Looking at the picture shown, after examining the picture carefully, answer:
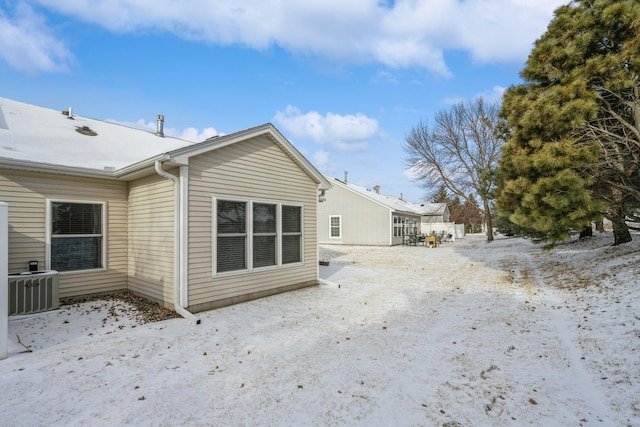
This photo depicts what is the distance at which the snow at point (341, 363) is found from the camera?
3.02 metres

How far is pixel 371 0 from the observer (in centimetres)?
896

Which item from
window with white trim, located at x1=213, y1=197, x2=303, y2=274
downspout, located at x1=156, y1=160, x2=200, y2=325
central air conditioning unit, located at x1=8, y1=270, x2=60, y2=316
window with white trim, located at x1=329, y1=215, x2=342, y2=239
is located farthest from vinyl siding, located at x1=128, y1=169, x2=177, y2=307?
window with white trim, located at x1=329, y1=215, x2=342, y2=239

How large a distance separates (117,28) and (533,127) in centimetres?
1209

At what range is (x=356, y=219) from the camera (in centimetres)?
2394

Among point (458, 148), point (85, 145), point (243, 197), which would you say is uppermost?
point (458, 148)

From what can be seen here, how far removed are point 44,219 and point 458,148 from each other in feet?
88.1

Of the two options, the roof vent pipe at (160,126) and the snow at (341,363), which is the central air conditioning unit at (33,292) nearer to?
the snow at (341,363)

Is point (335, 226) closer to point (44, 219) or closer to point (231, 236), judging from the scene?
point (231, 236)

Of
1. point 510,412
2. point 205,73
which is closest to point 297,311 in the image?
point 510,412

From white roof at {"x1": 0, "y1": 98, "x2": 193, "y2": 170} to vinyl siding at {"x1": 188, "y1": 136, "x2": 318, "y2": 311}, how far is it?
7.44 ft

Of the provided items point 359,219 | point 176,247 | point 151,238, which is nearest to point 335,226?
point 359,219

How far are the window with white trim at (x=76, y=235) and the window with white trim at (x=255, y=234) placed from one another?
285cm

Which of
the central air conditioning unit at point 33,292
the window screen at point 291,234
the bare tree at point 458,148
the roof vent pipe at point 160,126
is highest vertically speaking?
the bare tree at point 458,148

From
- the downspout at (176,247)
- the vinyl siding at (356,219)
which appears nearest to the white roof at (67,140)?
the downspout at (176,247)
